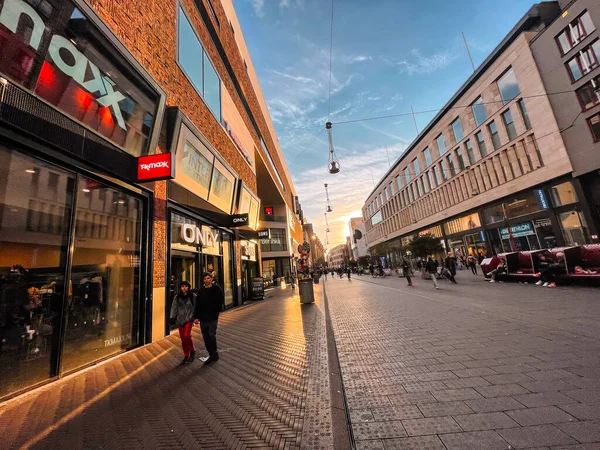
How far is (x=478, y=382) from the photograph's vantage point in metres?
3.41

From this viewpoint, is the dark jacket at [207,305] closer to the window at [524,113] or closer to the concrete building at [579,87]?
the concrete building at [579,87]

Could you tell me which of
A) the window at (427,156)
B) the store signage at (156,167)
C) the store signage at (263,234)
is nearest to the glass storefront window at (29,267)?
the store signage at (156,167)

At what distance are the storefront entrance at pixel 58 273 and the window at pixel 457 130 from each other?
123ft

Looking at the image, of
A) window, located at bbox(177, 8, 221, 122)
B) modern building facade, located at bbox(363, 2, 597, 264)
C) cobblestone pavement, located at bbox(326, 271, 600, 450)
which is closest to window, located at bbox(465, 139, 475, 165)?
modern building facade, located at bbox(363, 2, 597, 264)

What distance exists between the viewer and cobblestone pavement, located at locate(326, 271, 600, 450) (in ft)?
7.92

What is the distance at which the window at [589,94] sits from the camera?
62.7 ft

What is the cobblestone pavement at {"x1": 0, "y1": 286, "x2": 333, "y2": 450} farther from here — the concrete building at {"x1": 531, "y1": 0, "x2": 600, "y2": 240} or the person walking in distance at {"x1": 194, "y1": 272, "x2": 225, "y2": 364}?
the concrete building at {"x1": 531, "y1": 0, "x2": 600, "y2": 240}

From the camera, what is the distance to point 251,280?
18.8 m

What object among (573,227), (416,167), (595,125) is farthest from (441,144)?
(573,227)

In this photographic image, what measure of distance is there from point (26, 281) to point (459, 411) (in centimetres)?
666

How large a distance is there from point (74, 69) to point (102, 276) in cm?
431

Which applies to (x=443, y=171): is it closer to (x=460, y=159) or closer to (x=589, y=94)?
(x=460, y=159)

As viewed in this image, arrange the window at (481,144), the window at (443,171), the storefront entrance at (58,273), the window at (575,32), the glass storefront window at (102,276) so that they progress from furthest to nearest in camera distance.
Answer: the window at (443,171), the window at (481,144), the window at (575,32), the glass storefront window at (102,276), the storefront entrance at (58,273)

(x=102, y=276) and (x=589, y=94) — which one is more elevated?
(x=589, y=94)
